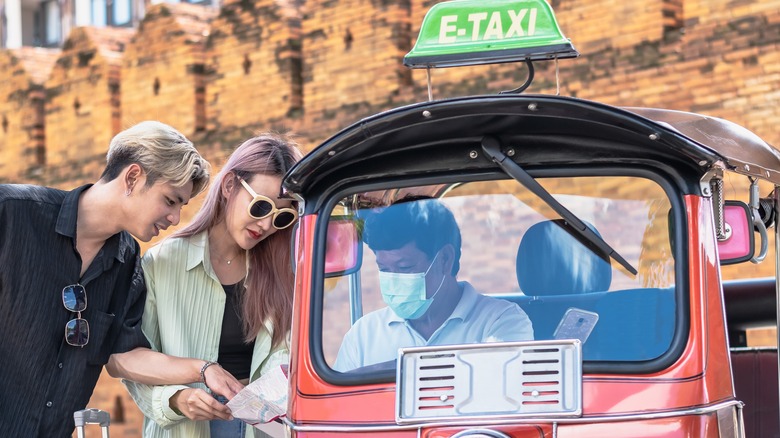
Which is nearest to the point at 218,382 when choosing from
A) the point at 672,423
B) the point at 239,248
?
the point at 239,248

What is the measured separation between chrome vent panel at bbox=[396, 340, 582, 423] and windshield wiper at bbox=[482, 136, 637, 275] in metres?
0.33

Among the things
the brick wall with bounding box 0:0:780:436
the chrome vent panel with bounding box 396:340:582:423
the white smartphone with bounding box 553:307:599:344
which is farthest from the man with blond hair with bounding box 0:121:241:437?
the brick wall with bounding box 0:0:780:436

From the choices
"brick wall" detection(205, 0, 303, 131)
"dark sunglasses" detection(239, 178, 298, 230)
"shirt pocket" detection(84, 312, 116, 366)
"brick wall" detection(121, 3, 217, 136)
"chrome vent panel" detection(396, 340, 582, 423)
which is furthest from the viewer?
"brick wall" detection(121, 3, 217, 136)

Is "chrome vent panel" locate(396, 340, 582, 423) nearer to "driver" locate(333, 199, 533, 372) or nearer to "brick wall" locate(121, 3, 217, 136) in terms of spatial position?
"driver" locate(333, 199, 533, 372)

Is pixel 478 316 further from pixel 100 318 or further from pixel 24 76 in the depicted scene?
pixel 24 76

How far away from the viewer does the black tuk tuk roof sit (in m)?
3.52

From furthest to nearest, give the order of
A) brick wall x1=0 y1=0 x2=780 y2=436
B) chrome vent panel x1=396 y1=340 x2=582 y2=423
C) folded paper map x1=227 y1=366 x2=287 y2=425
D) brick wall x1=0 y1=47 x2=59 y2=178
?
brick wall x1=0 y1=47 x2=59 y2=178 → brick wall x1=0 y1=0 x2=780 y2=436 → folded paper map x1=227 y1=366 x2=287 y2=425 → chrome vent panel x1=396 y1=340 x2=582 y2=423

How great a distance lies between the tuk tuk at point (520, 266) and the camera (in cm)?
341

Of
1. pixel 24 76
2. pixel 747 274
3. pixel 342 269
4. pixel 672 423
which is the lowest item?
pixel 672 423

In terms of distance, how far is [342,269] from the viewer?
12.8 ft

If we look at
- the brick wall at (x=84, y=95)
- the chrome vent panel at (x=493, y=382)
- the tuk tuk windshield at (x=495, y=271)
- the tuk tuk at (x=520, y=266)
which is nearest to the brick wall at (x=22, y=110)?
the brick wall at (x=84, y=95)

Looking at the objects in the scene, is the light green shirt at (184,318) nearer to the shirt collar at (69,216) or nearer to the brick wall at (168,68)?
the shirt collar at (69,216)

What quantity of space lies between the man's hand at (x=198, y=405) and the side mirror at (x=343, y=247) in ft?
Result: 2.39

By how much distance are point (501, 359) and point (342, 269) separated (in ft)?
2.16
